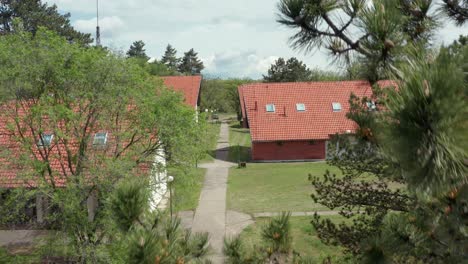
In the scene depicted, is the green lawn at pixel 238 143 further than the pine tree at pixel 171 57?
No

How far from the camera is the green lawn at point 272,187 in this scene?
749 inches

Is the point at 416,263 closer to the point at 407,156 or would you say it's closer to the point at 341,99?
the point at 407,156

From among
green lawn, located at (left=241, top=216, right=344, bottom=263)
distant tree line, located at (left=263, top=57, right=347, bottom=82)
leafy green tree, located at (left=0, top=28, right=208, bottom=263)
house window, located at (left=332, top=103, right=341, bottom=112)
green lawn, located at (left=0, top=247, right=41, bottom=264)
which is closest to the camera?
leafy green tree, located at (left=0, top=28, right=208, bottom=263)

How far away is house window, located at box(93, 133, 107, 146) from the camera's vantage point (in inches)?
462

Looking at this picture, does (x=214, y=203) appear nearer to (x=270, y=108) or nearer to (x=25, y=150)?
(x=25, y=150)

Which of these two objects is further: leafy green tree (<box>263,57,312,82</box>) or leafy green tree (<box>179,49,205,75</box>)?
leafy green tree (<box>179,49,205,75</box>)

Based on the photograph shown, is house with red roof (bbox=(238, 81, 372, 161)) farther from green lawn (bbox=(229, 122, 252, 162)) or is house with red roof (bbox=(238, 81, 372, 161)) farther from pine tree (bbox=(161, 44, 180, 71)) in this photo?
pine tree (bbox=(161, 44, 180, 71))

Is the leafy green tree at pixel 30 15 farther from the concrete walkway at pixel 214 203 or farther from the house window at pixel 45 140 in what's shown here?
the house window at pixel 45 140

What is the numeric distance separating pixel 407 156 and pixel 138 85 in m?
10.9

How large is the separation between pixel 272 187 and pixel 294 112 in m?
8.68

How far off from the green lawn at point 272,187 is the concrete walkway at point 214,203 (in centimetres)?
42

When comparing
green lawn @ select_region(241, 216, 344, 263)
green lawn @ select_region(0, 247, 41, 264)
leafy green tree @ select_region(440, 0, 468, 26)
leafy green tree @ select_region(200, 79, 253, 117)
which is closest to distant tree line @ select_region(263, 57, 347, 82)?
leafy green tree @ select_region(200, 79, 253, 117)

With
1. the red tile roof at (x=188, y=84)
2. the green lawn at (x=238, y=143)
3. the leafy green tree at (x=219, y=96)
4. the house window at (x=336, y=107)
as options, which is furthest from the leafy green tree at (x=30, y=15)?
the leafy green tree at (x=219, y=96)

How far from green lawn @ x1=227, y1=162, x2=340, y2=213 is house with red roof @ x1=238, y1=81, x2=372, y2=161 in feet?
3.80
